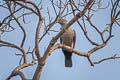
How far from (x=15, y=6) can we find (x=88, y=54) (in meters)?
1.50

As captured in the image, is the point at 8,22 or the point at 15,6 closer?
the point at 15,6

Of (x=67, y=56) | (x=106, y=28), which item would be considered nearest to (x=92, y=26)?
(x=106, y=28)

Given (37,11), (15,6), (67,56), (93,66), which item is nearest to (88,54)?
(93,66)

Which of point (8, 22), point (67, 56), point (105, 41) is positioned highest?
point (8, 22)

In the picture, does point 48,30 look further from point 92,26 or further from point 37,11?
point 92,26

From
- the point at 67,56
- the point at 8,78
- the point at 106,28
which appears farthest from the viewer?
the point at 67,56

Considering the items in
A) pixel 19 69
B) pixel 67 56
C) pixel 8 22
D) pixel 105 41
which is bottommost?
pixel 67 56

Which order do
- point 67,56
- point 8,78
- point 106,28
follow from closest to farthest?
point 8,78
point 106,28
point 67,56

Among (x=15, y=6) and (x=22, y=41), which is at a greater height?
(x=15, y=6)

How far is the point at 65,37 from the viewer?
310 inches

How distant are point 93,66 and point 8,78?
1.46 m

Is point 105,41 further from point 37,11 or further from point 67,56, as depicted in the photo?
point 67,56

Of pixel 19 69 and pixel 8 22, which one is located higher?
pixel 8 22

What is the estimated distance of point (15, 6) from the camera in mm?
4844
